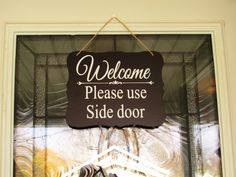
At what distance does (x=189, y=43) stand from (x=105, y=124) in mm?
706

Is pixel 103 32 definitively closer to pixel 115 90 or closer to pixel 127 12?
pixel 127 12

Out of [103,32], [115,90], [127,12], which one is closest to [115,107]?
[115,90]

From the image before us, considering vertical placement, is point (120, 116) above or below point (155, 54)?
below

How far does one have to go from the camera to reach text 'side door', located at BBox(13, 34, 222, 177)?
2098mm

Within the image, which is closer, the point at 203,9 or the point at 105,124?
the point at 105,124

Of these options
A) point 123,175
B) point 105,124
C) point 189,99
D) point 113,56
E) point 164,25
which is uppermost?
point 164,25

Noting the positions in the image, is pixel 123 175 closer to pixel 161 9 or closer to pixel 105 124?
pixel 105 124

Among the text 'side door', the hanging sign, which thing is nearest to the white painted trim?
the text 'side door'

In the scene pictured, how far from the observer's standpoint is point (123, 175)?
2.08 meters

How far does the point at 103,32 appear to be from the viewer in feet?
7.34

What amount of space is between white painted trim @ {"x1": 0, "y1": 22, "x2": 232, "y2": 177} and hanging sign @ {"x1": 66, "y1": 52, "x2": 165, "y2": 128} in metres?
0.16

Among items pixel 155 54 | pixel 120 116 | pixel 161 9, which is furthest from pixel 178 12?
pixel 120 116

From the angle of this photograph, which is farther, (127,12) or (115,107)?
(127,12)

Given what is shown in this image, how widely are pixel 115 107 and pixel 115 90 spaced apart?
101mm
